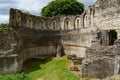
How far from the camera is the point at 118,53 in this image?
17.4 meters

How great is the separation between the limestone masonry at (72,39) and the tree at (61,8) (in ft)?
27.2

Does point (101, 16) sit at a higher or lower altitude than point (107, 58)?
higher

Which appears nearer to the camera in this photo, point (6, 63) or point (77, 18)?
point (6, 63)

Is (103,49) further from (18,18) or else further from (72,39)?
(18,18)

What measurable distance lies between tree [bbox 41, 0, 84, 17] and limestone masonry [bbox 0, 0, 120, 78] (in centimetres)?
828

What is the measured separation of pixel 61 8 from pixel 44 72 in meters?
20.2

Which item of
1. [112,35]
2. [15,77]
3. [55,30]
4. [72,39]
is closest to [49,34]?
[55,30]

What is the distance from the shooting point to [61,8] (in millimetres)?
39219

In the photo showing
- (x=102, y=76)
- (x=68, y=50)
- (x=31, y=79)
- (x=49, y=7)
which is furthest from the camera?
(x=49, y=7)

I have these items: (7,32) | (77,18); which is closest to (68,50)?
(77,18)

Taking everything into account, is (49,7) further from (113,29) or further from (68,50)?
(113,29)

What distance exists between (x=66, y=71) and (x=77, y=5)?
889 inches

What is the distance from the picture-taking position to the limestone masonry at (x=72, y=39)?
57.1 ft

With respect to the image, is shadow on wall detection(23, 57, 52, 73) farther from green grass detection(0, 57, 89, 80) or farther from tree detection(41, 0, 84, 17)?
tree detection(41, 0, 84, 17)
